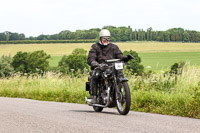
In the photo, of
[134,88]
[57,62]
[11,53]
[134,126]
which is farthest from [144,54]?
[134,126]

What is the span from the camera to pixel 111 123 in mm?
6898

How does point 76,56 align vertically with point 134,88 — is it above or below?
below

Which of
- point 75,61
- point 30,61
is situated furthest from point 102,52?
point 30,61

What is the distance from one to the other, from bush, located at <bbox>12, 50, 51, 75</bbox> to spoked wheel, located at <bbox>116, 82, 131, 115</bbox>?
9769cm

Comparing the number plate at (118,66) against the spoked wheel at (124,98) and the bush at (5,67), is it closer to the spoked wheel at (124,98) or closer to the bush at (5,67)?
the spoked wheel at (124,98)

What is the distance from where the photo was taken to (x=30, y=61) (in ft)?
366

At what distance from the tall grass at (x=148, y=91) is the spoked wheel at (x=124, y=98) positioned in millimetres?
1290

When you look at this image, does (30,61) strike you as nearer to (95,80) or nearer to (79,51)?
(79,51)

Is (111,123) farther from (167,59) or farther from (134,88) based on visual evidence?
(167,59)

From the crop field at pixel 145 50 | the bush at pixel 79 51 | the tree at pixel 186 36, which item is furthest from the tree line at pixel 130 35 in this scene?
the bush at pixel 79 51

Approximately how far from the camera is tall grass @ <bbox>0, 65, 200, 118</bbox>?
9.38m

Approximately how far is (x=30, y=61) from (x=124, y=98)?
344ft

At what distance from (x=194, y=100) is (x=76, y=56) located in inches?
3664

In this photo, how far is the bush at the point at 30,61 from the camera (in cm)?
10644
